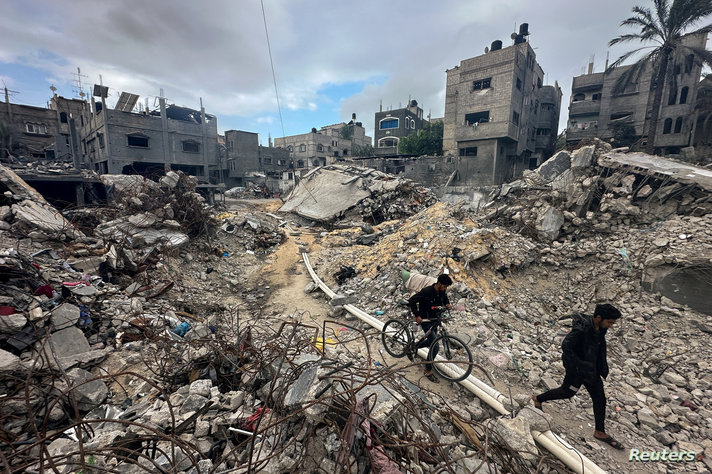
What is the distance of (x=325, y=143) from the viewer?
4481 centimetres

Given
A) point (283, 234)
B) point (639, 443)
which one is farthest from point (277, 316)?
point (283, 234)

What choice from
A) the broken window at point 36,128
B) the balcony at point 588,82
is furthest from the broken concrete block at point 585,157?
the broken window at point 36,128

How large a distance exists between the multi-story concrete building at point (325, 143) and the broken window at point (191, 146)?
584 inches

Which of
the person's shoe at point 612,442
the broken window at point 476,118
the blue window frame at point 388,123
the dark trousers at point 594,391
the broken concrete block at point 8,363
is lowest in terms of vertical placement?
the person's shoe at point 612,442

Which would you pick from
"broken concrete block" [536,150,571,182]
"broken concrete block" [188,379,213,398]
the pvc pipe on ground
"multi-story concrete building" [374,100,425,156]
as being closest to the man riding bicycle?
the pvc pipe on ground

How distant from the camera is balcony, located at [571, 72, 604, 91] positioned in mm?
26062

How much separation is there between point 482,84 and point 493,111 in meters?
2.71

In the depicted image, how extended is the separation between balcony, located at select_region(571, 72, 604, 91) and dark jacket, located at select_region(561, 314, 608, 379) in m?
33.4

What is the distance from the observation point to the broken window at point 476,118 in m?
23.8

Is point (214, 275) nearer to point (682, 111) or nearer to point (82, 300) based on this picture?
point (82, 300)

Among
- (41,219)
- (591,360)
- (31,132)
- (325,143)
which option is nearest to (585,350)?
(591,360)

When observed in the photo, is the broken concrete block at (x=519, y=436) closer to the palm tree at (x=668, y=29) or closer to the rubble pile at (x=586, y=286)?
the rubble pile at (x=586, y=286)

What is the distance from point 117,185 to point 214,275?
9.97 metres

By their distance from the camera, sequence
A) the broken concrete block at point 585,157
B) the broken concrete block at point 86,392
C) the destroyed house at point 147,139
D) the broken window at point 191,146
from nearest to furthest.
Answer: the broken concrete block at point 86,392
the broken concrete block at point 585,157
the destroyed house at point 147,139
the broken window at point 191,146
